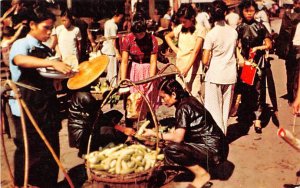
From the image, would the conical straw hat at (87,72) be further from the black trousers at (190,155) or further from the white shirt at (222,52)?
the white shirt at (222,52)

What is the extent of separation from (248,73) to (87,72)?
10.4 feet

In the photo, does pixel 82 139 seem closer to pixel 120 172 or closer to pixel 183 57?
pixel 120 172

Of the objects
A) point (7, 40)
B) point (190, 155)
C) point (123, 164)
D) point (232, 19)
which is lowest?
point (190, 155)

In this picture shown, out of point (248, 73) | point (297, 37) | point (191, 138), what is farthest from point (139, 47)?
point (297, 37)

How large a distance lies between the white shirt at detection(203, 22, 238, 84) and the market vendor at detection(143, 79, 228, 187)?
1145 mm

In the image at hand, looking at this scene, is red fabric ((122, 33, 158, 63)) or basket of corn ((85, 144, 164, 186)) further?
red fabric ((122, 33, 158, 63))

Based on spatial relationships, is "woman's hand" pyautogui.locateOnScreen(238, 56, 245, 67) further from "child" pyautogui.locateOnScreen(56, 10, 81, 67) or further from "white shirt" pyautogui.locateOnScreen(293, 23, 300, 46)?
"child" pyautogui.locateOnScreen(56, 10, 81, 67)

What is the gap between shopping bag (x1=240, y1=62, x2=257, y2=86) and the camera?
654 cm

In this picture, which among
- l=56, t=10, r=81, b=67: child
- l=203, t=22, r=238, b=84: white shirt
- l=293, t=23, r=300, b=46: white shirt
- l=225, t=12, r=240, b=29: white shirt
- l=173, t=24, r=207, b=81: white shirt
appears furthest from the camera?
l=225, t=12, r=240, b=29: white shirt

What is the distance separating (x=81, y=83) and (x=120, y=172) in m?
1.10

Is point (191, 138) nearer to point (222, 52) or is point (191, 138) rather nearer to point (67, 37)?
point (222, 52)

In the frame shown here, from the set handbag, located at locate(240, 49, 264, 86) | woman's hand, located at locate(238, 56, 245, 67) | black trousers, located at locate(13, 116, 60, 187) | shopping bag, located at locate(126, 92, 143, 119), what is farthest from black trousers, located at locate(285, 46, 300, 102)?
black trousers, located at locate(13, 116, 60, 187)

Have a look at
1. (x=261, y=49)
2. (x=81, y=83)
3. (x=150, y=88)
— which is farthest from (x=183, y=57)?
(x=81, y=83)

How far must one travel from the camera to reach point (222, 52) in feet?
18.9
